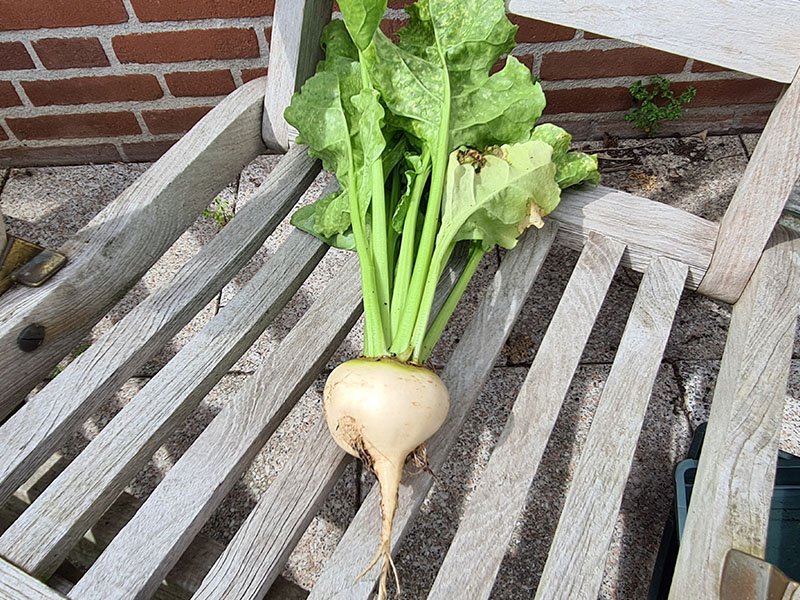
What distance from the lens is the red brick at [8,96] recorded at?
152 cm

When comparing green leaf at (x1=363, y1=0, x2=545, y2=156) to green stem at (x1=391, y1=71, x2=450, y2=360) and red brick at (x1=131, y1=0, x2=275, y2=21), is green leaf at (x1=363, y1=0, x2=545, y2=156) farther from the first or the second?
red brick at (x1=131, y1=0, x2=275, y2=21)

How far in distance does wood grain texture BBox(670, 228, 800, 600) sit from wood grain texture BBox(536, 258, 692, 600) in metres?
0.09

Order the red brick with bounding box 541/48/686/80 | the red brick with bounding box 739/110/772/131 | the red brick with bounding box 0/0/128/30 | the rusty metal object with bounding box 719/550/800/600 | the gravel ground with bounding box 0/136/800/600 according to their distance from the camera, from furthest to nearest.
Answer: the red brick with bounding box 739/110/772/131, the red brick with bounding box 541/48/686/80, the red brick with bounding box 0/0/128/30, the gravel ground with bounding box 0/136/800/600, the rusty metal object with bounding box 719/550/800/600

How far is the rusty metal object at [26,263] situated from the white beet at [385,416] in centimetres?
45

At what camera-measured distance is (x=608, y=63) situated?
1543 millimetres

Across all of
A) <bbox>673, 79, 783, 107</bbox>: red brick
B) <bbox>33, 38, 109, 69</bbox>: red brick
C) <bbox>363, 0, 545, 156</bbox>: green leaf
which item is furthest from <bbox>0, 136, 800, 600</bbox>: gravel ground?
<bbox>363, 0, 545, 156</bbox>: green leaf

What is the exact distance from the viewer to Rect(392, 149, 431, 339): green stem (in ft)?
2.94

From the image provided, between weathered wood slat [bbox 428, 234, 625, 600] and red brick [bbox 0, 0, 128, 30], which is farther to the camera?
red brick [bbox 0, 0, 128, 30]

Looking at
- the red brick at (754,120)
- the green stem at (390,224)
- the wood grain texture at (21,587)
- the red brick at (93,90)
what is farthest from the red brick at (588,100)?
the wood grain texture at (21,587)

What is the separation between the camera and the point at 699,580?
700 mm

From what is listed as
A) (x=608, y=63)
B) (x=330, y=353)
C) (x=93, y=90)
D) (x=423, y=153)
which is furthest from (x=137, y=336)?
(x=608, y=63)

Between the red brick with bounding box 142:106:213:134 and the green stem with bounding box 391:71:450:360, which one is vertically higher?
the green stem with bounding box 391:71:450:360

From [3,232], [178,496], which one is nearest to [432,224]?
[178,496]

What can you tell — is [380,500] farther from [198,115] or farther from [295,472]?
[198,115]
